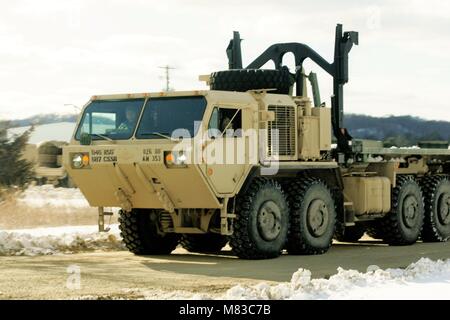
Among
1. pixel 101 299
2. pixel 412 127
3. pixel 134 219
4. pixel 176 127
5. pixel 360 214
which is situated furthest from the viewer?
pixel 412 127

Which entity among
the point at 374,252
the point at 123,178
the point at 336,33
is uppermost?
the point at 336,33

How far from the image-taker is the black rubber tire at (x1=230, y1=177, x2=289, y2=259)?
15.3 meters

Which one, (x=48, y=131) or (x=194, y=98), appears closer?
(x=194, y=98)

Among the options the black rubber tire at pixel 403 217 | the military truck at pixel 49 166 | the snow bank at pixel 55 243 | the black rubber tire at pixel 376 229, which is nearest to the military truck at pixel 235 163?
the black rubber tire at pixel 403 217

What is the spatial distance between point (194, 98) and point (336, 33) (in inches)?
184

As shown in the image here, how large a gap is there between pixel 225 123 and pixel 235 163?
2.07 feet

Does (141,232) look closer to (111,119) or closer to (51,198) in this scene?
(111,119)

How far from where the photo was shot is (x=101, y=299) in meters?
10.6

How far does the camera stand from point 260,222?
612 inches

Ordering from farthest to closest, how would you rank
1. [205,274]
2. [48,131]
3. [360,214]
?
[48,131], [360,214], [205,274]

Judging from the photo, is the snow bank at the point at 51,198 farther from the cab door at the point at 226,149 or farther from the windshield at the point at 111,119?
the cab door at the point at 226,149

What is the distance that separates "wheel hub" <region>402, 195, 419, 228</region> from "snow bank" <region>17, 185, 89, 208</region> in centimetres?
1309
